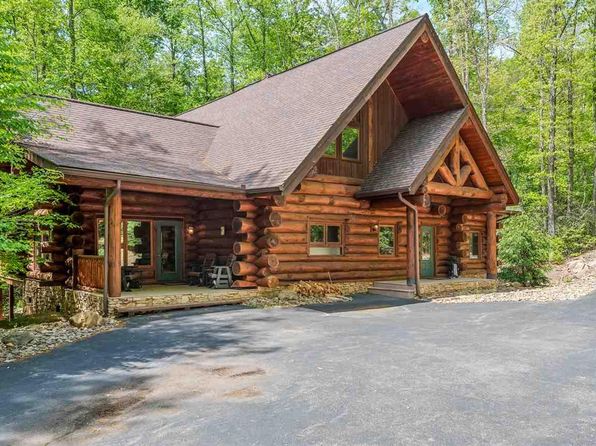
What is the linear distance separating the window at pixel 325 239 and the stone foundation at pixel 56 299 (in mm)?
5960

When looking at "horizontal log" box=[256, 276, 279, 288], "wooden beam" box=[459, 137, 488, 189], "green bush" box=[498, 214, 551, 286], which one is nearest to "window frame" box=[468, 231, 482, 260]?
"green bush" box=[498, 214, 551, 286]

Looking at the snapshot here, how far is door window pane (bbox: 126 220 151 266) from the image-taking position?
47.1 feet

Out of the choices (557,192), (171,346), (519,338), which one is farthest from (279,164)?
(557,192)

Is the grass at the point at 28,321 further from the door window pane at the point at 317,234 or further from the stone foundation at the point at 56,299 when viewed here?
the door window pane at the point at 317,234

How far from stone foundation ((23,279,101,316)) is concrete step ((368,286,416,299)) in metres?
7.85

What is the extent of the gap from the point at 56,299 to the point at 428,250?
1222 centimetres

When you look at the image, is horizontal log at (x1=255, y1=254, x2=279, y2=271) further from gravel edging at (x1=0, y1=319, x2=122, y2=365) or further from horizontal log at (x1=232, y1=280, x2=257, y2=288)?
gravel edging at (x1=0, y1=319, x2=122, y2=365)

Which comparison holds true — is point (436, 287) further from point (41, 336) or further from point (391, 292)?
point (41, 336)

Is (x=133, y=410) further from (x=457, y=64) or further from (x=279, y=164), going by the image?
(x=457, y=64)

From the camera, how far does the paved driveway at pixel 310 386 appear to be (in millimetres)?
4234

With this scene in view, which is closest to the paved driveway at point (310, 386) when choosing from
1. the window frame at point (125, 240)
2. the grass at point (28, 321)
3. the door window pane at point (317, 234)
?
the grass at point (28, 321)

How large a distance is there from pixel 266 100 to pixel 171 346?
11571 millimetres

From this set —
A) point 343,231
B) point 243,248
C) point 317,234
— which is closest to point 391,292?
point 343,231

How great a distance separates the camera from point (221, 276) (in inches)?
511
